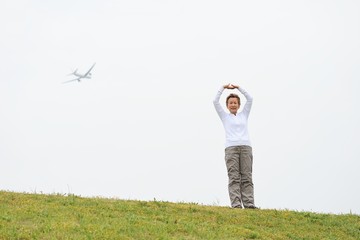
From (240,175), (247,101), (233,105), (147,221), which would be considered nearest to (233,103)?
(233,105)

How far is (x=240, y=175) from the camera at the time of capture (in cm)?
1438

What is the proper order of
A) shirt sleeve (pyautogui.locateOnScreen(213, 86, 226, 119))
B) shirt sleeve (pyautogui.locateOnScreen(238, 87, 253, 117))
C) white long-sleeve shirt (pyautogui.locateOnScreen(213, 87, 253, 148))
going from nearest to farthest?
1. white long-sleeve shirt (pyautogui.locateOnScreen(213, 87, 253, 148))
2. shirt sleeve (pyautogui.locateOnScreen(213, 86, 226, 119))
3. shirt sleeve (pyautogui.locateOnScreen(238, 87, 253, 117))

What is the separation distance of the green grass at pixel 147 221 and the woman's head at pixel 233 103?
2.38 meters

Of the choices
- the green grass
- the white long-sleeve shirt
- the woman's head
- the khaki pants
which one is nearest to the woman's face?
the woman's head

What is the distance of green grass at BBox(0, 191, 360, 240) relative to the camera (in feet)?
34.1

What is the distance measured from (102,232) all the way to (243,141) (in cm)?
508

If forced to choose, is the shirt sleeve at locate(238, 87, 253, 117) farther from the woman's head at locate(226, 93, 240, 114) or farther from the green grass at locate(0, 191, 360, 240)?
the green grass at locate(0, 191, 360, 240)

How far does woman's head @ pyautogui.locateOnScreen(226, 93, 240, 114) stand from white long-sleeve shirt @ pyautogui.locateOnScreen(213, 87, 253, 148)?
0.12m

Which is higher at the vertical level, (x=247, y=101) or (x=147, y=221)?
(x=247, y=101)

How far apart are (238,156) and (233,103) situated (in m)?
1.28

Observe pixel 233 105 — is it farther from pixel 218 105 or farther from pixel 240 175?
pixel 240 175

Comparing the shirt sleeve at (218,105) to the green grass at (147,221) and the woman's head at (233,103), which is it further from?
the green grass at (147,221)

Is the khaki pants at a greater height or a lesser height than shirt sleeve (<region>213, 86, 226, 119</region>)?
lesser

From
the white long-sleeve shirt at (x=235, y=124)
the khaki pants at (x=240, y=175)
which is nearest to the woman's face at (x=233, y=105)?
the white long-sleeve shirt at (x=235, y=124)
